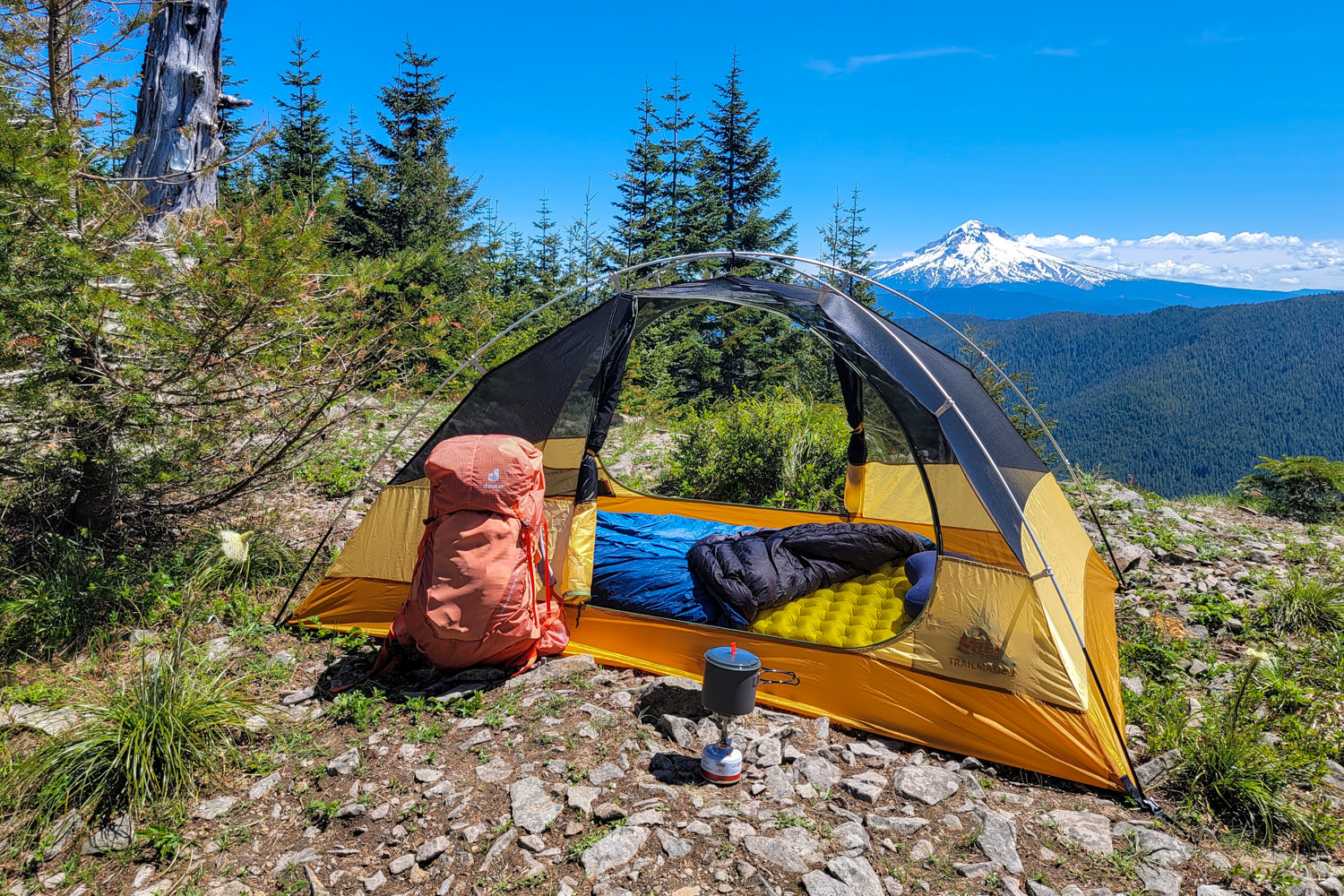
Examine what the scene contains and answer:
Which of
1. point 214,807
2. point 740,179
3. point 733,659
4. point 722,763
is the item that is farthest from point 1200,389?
point 214,807

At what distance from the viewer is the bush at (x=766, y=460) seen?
7586 mm

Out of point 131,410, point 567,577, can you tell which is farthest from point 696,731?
point 131,410

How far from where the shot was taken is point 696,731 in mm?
3443

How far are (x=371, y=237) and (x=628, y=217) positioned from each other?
8.45m

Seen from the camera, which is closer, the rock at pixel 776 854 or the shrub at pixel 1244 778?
the rock at pixel 776 854

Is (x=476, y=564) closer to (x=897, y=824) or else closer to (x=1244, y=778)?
(x=897, y=824)

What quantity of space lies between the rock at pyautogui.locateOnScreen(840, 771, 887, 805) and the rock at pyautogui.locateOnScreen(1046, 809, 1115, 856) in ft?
2.29

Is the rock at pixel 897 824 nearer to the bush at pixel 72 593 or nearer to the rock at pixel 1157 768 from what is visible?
the rock at pixel 1157 768

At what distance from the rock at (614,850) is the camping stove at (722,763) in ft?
1.48

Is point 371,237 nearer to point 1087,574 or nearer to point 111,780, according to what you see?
point 111,780

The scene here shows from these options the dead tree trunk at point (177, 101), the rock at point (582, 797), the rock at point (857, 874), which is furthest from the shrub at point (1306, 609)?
the dead tree trunk at point (177, 101)

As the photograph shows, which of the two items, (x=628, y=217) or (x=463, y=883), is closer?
(x=463, y=883)

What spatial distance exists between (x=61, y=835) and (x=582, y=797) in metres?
2.06

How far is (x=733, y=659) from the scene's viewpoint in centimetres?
312
